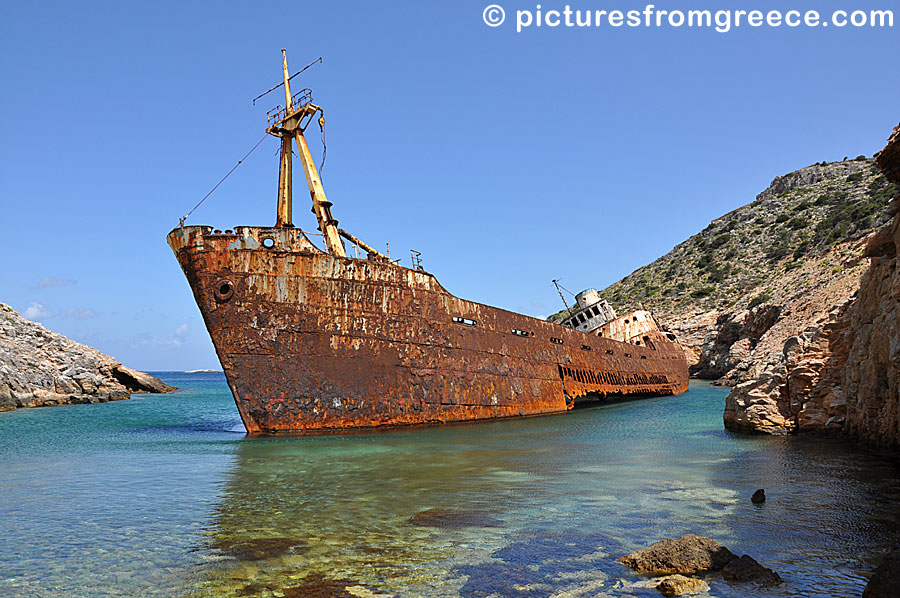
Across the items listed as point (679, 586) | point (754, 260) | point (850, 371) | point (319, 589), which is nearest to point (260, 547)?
point (319, 589)

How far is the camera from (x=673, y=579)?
3539mm

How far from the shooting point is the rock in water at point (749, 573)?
11.8 ft

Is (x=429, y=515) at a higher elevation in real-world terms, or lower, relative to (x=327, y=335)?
lower

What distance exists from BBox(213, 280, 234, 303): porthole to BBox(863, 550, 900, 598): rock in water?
34.6 feet

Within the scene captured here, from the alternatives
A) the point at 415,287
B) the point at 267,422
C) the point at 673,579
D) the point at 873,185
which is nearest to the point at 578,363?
the point at 415,287

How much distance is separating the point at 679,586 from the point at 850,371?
6.52m

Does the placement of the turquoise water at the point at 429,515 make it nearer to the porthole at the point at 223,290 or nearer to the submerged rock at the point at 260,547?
the submerged rock at the point at 260,547

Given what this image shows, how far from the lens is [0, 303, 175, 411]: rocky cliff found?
2312cm

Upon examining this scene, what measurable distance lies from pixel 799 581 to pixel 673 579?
79 cm

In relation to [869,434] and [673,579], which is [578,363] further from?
[673,579]

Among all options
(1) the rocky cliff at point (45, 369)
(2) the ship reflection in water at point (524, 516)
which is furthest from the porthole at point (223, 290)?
(1) the rocky cliff at point (45, 369)

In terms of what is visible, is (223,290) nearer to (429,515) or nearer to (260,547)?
(429,515)

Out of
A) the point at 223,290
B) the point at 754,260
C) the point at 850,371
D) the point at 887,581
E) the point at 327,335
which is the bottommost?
the point at 887,581

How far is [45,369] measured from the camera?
25.9m
